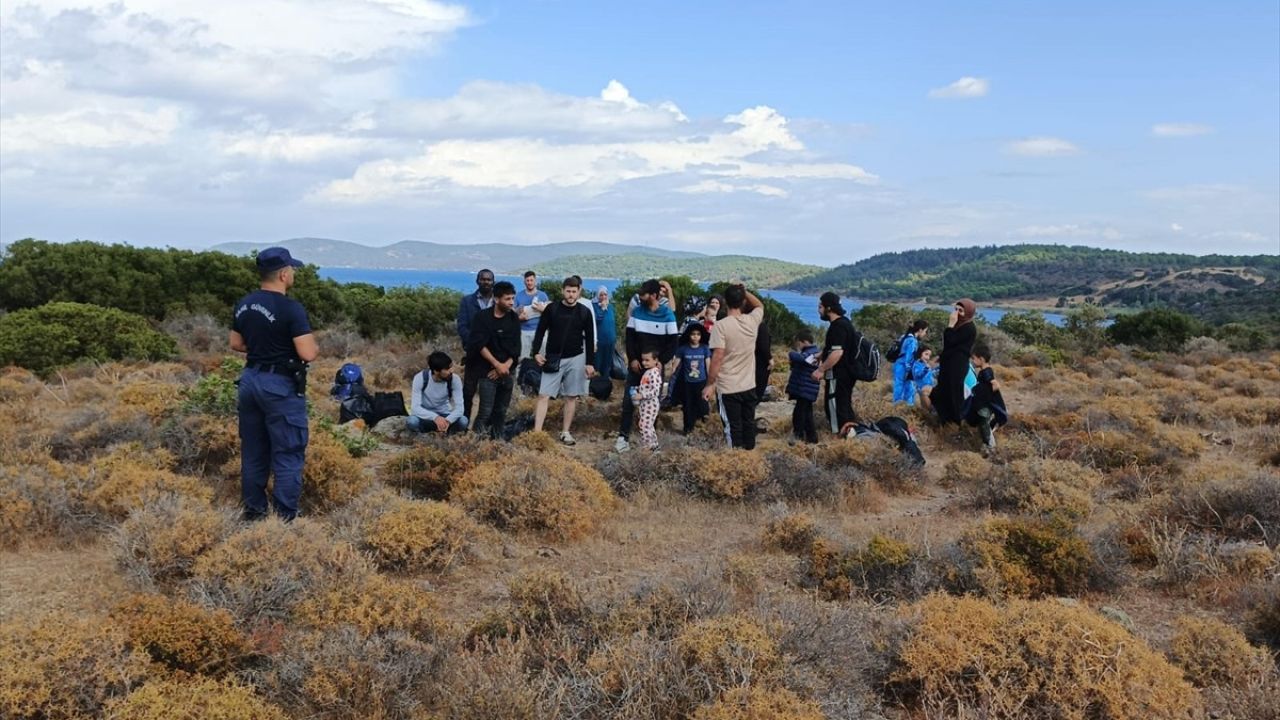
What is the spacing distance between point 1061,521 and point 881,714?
8.27 ft

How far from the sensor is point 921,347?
10.1 meters

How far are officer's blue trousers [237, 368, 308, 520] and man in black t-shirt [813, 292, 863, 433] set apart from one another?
16.1ft

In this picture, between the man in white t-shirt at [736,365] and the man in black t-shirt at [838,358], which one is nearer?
the man in white t-shirt at [736,365]

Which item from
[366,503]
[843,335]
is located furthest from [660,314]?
[366,503]

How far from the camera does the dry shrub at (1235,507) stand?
18.2 feet

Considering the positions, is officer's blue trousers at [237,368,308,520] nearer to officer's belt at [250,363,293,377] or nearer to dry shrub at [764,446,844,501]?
officer's belt at [250,363,293,377]

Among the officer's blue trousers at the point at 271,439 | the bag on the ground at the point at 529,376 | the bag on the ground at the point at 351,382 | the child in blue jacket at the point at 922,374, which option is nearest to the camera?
the officer's blue trousers at the point at 271,439

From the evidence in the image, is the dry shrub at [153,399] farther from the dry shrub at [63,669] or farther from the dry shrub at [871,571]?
the dry shrub at [871,571]

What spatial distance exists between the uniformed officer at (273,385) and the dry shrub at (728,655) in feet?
9.48

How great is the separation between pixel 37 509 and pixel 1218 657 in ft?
21.9

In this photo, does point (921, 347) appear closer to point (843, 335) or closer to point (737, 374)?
point (843, 335)

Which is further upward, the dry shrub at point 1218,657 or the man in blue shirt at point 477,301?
the man in blue shirt at point 477,301

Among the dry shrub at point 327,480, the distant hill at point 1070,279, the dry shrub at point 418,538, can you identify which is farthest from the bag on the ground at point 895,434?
the distant hill at point 1070,279

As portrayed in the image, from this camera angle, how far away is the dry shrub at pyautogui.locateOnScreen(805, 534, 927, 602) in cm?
466
